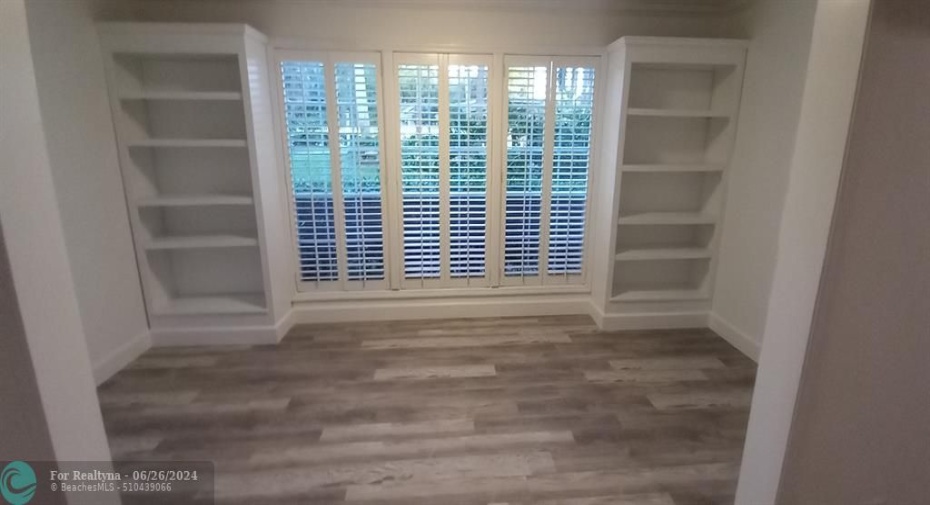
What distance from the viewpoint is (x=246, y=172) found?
111 inches

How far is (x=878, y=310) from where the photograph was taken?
0.96m

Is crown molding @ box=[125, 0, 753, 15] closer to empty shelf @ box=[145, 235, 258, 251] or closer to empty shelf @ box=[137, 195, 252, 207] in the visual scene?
empty shelf @ box=[137, 195, 252, 207]

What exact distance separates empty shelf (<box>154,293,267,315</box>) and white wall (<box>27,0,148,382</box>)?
0.21 meters

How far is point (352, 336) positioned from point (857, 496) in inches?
101

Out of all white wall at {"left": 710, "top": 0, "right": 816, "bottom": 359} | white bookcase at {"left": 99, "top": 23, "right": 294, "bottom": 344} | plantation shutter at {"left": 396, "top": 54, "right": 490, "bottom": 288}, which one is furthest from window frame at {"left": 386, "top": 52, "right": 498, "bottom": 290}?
white wall at {"left": 710, "top": 0, "right": 816, "bottom": 359}

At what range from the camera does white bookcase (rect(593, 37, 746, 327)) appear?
8.77ft

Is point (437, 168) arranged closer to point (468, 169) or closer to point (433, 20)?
point (468, 169)

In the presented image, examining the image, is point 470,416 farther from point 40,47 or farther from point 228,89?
point 40,47

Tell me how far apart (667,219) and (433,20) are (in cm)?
210

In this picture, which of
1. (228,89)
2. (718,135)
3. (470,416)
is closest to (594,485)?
(470,416)

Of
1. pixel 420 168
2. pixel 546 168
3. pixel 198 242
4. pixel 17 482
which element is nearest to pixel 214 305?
pixel 198 242

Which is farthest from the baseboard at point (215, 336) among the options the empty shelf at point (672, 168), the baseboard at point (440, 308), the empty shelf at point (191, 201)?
the empty shelf at point (672, 168)

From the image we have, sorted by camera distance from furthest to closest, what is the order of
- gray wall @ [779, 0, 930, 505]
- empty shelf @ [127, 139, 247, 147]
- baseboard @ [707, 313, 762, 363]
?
baseboard @ [707, 313, 762, 363] < empty shelf @ [127, 139, 247, 147] < gray wall @ [779, 0, 930, 505]

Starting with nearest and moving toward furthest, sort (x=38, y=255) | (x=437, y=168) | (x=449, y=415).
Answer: (x=38, y=255), (x=449, y=415), (x=437, y=168)
